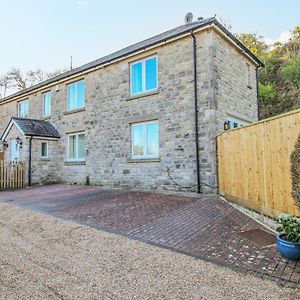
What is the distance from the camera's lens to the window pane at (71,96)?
602 inches

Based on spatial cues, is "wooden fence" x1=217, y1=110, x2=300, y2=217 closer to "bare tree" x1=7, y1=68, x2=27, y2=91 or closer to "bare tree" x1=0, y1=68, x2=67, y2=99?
Answer: "bare tree" x1=0, y1=68, x2=67, y2=99

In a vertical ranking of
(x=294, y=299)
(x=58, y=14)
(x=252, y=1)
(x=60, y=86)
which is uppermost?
(x=252, y=1)

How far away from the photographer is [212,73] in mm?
9969

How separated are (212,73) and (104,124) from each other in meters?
6.07

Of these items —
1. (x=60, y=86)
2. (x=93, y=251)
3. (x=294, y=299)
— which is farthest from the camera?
(x=60, y=86)

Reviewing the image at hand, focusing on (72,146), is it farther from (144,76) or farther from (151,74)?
(151,74)

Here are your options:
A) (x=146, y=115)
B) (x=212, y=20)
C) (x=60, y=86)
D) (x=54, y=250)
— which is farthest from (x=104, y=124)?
(x=54, y=250)

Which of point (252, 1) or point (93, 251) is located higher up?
point (252, 1)

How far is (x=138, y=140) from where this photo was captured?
12.0 meters

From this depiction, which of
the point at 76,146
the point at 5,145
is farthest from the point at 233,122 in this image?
the point at 5,145

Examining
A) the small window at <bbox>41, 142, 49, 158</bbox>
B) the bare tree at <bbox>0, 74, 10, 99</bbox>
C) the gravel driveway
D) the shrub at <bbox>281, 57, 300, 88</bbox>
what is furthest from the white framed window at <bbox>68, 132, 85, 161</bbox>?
the bare tree at <bbox>0, 74, 10, 99</bbox>

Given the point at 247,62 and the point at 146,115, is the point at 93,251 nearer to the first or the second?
the point at 146,115

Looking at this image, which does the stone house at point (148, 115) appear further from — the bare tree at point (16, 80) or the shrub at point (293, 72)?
the bare tree at point (16, 80)

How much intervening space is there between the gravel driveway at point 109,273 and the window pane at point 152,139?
636 centimetres
